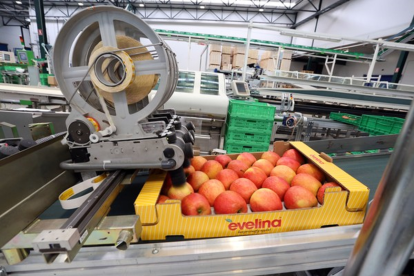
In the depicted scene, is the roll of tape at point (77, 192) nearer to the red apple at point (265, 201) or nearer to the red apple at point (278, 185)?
the red apple at point (265, 201)

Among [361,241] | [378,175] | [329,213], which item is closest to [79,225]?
[361,241]

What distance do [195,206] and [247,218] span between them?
0.26 m

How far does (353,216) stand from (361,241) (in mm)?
651

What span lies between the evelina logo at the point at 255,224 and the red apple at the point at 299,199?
14cm

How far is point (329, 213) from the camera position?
3.29ft

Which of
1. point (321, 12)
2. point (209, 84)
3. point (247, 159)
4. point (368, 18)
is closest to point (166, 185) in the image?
point (247, 159)

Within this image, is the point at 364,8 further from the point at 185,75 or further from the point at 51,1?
the point at 51,1

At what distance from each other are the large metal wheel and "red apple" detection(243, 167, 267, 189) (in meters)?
0.70

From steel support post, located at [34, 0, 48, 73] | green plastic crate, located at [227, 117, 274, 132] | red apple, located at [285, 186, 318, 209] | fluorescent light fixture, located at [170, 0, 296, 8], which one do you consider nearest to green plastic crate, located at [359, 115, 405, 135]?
green plastic crate, located at [227, 117, 274, 132]

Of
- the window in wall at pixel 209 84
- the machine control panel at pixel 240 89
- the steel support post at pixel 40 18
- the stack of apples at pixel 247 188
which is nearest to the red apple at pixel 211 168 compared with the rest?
the stack of apples at pixel 247 188

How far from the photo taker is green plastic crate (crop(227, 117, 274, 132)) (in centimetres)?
286

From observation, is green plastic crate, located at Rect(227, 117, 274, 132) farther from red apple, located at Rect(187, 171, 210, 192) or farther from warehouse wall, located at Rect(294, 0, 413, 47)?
warehouse wall, located at Rect(294, 0, 413, 47)

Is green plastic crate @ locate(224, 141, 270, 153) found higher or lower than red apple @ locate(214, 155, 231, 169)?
lower

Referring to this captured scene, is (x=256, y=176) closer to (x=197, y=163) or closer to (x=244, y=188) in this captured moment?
(x=244, y=188)
